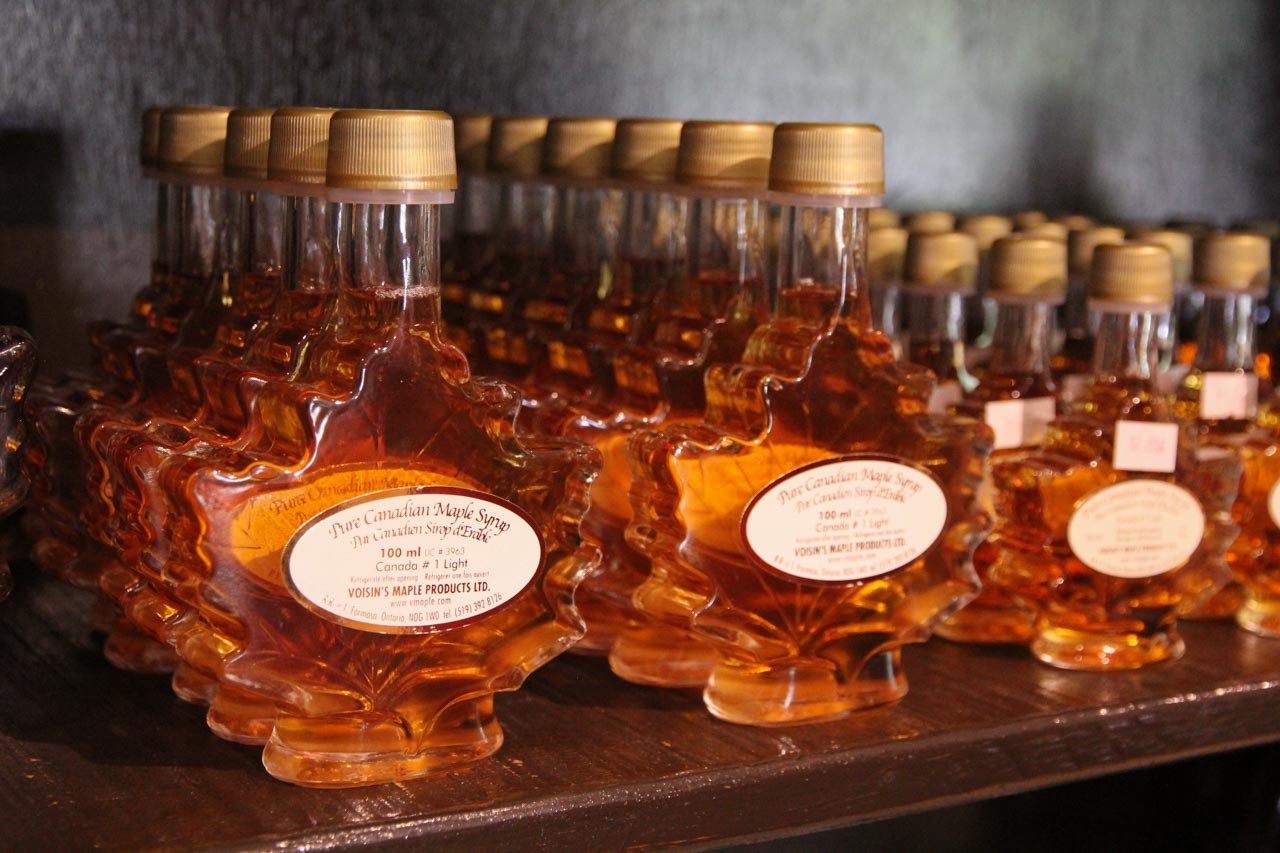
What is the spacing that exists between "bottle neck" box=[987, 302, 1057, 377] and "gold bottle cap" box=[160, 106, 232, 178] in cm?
41

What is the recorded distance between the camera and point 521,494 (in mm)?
605

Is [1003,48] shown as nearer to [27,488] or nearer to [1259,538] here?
[1259,538]

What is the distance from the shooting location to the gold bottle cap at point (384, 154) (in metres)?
0.55

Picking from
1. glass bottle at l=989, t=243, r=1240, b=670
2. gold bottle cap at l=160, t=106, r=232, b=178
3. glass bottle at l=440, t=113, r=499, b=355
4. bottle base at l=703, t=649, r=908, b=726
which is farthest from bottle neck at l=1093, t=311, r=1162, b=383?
gold bottle cap at l=160, t=106, r=232, b=178

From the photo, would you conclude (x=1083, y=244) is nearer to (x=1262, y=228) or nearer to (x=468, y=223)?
(x=1262, y=228)

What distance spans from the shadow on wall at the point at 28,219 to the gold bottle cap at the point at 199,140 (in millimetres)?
242

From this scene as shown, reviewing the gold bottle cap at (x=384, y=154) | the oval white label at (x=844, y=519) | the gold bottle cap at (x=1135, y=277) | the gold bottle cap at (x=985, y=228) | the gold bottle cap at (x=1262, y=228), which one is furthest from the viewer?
the gold bottle cap at (x=1262, y=228)

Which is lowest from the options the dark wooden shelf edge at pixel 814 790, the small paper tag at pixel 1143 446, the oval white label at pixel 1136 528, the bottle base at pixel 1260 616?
the dark wooden shelf edge at pixel 814 790

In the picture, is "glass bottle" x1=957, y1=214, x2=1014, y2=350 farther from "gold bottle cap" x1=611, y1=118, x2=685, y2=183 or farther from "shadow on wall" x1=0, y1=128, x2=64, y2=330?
"shadow on wall" x1=0, y1=128, x2=64, y2=330

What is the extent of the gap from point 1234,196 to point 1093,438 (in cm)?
78

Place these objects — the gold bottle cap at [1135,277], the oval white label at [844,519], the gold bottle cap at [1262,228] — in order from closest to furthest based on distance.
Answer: the oval white label at [844,519]
the gold bottle cap at [1135,277]
the gold bottle cap at [1262,228]

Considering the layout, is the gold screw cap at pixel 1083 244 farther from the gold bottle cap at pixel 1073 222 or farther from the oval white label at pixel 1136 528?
the oval white label at pixel 1136 528

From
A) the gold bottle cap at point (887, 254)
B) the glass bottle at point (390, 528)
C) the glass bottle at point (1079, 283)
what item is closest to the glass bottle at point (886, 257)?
the gold bottle cap at point (887, 254)

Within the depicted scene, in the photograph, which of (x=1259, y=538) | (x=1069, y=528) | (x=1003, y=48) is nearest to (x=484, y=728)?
(x=1069, y=528)
